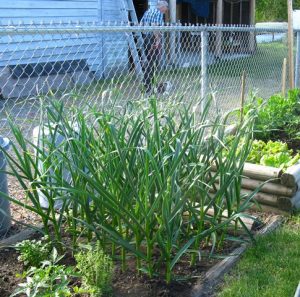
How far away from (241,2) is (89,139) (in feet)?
70.4

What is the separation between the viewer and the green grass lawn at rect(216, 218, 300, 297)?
274 centimetres

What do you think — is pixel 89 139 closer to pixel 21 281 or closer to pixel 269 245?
pixel 21 281

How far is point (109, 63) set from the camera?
12.9 meters

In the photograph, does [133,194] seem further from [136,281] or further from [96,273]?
[136,281]

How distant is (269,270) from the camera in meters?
2.98

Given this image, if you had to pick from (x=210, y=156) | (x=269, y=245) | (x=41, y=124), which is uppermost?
(x=41, y=124)

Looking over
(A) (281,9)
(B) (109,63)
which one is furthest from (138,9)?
(A) (281,9)

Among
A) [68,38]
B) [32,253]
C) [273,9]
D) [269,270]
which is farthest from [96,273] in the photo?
[273,9]

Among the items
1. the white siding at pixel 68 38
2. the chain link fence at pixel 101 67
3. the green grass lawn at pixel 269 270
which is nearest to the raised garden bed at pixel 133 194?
the green grass lawn at pixel 269 270

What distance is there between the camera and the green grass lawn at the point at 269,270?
2736mm

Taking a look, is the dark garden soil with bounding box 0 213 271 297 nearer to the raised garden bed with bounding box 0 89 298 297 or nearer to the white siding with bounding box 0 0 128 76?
the raised garden bed with bounding box 0 89 298 297

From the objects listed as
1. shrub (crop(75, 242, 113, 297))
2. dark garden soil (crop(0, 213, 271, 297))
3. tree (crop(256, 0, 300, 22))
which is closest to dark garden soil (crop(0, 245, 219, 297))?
dark garden soil (crop(0, 213, 271, 297))

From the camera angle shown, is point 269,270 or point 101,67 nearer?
point 269,270

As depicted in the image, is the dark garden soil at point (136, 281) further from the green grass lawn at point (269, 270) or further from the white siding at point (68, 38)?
the white siding at point (68, 38)
